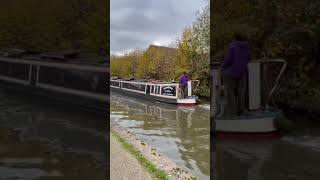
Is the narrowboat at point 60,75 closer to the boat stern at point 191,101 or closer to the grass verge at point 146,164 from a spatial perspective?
the boat stern at point 191,101

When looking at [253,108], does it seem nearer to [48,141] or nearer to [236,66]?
[236,66]

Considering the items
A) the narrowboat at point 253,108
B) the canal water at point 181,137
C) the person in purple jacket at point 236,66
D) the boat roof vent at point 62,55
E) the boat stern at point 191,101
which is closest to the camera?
the person in purple jacket at point 236,66

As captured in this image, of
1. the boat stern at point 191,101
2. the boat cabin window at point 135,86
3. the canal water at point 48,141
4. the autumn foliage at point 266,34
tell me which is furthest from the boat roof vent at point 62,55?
the boat cabin window at point 135,86

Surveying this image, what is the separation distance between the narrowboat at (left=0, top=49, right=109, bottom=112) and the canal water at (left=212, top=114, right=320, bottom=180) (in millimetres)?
758

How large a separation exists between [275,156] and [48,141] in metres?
1.61

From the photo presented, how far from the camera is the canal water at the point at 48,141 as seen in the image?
8.43ft

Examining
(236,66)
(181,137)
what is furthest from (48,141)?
(181,137)

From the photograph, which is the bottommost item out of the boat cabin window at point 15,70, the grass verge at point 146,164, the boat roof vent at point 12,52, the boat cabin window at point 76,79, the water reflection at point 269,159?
the grass verge at point 146,164

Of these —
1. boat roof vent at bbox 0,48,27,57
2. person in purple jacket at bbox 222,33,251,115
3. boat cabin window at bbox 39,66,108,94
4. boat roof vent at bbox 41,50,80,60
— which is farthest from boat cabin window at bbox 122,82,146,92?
person in purple jacket at bbox 222,33,251,115

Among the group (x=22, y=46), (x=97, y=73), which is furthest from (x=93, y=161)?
(x=22, y=46)

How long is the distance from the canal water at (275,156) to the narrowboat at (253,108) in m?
0.05

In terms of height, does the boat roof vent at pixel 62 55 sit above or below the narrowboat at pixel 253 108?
above

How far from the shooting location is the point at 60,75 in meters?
2.54

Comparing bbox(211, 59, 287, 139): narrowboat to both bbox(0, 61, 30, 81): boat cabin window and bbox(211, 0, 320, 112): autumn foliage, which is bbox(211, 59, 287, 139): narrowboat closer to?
bbox(211, 0, 320, 112): autumn foliage
